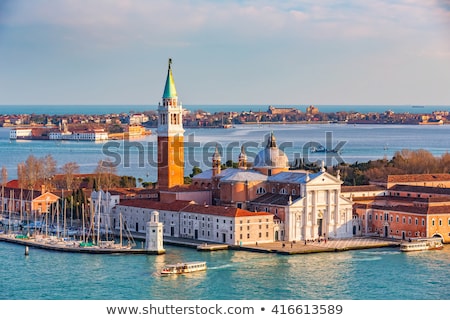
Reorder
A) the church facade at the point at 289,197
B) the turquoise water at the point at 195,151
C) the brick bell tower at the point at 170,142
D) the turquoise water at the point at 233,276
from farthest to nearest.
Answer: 1. the turquoise water at the point at 195,151
2. the brick bell tower at the point at 170,142
3. the church facade at the point at 289,197
4. the turquoise water at the point at 233,276

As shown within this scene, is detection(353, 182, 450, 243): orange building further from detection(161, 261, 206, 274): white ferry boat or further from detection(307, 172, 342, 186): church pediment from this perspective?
detection(161, 261, 206, 274): white ferry boat

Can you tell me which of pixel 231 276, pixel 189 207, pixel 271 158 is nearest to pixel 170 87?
pixel 271 158

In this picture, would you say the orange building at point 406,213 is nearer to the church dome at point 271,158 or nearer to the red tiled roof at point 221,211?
the church dome at point 271,158

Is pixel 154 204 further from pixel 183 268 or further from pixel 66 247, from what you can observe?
pixel 183 268

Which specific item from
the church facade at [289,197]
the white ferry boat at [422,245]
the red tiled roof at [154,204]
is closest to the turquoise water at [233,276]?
the white ferry boat at [422,245]

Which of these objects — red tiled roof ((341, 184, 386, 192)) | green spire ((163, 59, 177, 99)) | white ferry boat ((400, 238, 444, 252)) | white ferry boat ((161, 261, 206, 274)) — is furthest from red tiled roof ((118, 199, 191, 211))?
white ferry boat ((400, 238, 444, 252))

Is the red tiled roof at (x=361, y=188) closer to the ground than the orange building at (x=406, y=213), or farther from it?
farther from it
